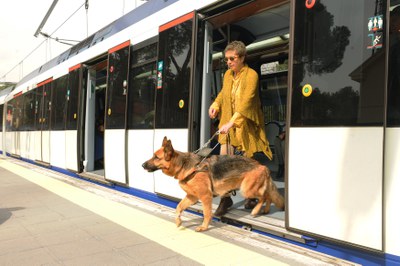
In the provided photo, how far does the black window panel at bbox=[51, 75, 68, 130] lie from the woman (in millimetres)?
5859

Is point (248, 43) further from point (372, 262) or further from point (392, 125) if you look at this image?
point (372, 262)

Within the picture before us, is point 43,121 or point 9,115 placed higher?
point 9,115

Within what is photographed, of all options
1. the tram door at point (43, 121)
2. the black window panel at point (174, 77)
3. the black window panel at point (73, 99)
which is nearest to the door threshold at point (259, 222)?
the black window panel at point (174, 77)

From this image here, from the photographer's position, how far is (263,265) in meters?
2.88

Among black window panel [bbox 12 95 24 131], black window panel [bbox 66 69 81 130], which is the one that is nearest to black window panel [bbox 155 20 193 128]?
black window panel [bbox 66 69 81 130]

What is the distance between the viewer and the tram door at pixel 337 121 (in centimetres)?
254

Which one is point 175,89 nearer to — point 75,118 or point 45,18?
point 75,118

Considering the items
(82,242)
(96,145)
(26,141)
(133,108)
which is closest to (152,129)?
(133,108)

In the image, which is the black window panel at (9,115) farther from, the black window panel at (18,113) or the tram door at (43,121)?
the tram door at (43,121)

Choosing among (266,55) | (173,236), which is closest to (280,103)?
(266,55)

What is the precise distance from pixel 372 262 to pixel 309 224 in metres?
0.54

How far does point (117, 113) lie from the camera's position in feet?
20.2

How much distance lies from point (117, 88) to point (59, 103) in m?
3.63

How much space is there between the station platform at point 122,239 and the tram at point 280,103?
0.65 feet
